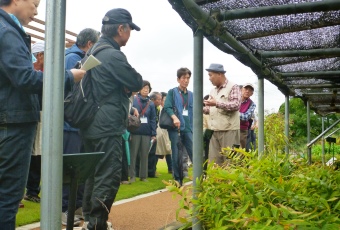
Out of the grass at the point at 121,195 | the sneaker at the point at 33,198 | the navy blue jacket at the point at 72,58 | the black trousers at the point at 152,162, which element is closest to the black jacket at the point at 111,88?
the navy blue jacket at the point at 72,58

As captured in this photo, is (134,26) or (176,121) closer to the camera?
(134,26)

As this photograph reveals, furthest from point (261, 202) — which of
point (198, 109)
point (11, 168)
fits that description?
point (11, 168)

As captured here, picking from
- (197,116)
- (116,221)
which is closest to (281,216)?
(197,116)

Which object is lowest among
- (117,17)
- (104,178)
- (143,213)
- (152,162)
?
(143,213)

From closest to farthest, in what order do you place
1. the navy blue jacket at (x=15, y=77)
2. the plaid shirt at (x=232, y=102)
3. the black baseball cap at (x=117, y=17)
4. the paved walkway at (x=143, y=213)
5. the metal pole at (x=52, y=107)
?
the metal pole at (x=52, y=107)
the navy blue jacket at (x=15, y=77)
the black baseball cap at (x=117, y=17)
the paved walkway at (x=143, y=213)
the plaid shirt at (x=232, y=102)

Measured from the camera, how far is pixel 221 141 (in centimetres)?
638

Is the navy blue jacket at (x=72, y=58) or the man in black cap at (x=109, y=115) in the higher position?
the navy blue jacket at (x=72, y=58)

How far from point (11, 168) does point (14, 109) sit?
371 millimetres

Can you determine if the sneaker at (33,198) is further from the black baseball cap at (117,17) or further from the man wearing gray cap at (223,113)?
the black baseball cap at (117,17)

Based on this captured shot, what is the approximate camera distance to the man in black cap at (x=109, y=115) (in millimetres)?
3984

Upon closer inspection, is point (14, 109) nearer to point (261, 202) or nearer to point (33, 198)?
point (261, 202)

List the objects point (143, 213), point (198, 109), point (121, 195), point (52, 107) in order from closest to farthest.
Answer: point (52, 107), point (198, 109), point (143, 213), point (121, 195)

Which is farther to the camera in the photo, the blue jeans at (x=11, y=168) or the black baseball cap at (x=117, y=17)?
the black baseball cap at (x=117, y=17)

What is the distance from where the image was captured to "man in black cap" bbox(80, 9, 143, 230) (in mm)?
3984
